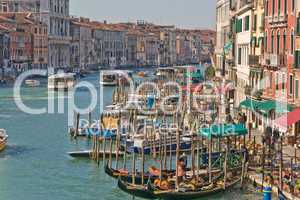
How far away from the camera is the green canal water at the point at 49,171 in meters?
11.6

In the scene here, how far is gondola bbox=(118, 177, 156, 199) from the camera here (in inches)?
434

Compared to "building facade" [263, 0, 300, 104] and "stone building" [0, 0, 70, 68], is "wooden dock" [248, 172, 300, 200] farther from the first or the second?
"stone building" [0, 0, 70, 68]

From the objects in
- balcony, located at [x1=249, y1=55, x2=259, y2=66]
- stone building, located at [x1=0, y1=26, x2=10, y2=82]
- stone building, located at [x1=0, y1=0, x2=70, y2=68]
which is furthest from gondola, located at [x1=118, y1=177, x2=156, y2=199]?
stone building, located at [x1=0, y1=0, x2=70, y2=68]

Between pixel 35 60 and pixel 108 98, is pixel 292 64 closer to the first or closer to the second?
pixel 108 98

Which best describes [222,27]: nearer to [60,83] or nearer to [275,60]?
[60,83]

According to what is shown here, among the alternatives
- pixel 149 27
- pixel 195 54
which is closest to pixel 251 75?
pixel 149 27

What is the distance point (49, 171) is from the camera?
13.6 m

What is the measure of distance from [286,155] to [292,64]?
6.06 ft

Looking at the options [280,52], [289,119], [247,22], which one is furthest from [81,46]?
[289,119]

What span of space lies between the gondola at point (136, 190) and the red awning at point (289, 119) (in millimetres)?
2691

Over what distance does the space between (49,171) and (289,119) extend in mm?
4135

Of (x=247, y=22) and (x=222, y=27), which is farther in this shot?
(x=222, y=27)

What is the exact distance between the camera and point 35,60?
5209 cm

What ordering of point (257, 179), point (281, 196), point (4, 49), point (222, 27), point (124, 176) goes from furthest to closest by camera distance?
point (4, 49)
point (222, 27)
point (124, 176)
point (257, 179)
point (281, 196)
